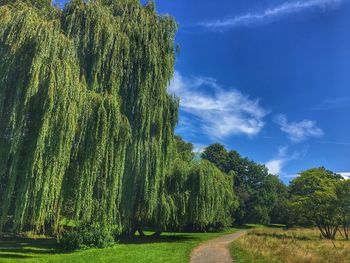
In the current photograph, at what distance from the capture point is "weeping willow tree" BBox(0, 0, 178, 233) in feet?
31.9

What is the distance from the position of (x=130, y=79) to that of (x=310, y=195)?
24.1 metres

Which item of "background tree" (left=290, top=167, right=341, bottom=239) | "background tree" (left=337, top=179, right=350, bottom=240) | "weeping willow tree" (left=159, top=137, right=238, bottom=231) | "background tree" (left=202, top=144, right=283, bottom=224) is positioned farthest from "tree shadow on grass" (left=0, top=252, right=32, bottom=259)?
"background tree" (left=202, top=144, right=283, bottom=224)

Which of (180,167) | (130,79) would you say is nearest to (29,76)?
(130,79)

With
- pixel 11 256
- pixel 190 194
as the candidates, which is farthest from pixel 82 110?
pixel 190 194

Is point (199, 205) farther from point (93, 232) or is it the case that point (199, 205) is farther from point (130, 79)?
point (130, 79)

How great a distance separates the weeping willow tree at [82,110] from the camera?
31.9 ft

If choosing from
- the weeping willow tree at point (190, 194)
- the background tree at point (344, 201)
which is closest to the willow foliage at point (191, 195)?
the weeping willow tree at point (190, 194)

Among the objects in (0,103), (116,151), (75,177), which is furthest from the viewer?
(116,151)

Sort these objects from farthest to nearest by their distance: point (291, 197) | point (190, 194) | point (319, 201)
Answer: point (291, 197) < point (319, 201) < point (190, 194)

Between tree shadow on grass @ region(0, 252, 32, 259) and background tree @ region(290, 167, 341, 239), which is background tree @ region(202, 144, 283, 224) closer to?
background tree @ region(290, 167, 341, 239)

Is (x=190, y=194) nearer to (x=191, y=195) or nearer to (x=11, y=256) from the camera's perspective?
(x=191, y=195)

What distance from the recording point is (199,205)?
20.0 m

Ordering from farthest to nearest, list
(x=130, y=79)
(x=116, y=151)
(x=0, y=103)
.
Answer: (x=130, y=79)
(x=116, y=151)
(x=0, y=103)

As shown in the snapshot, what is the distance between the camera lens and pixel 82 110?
11.2 meters
